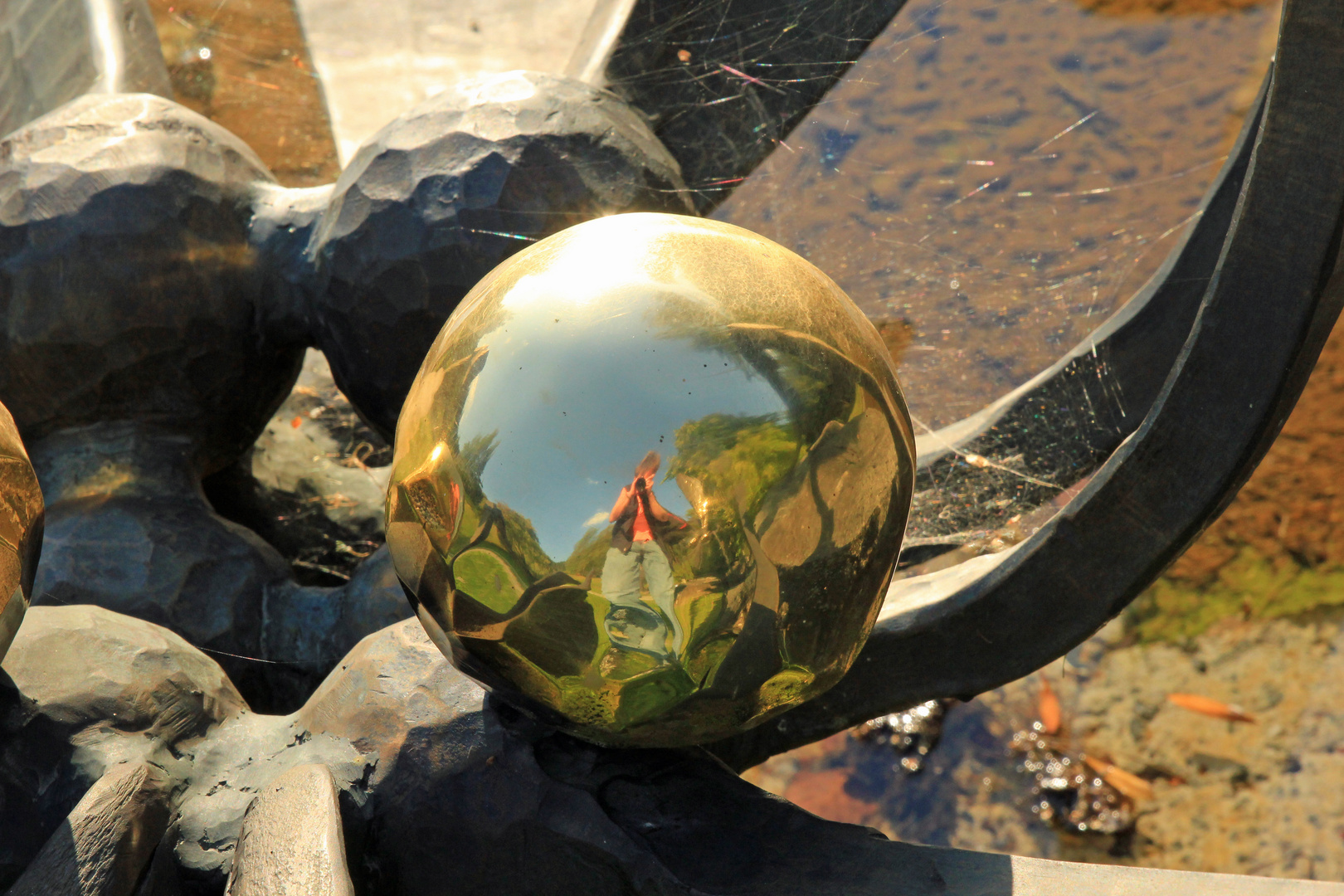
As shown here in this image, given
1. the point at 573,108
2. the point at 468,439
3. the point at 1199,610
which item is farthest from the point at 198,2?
the point at 1199,610

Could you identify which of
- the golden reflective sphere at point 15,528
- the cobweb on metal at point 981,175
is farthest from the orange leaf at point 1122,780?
the golden reflective sphere at point 15,528

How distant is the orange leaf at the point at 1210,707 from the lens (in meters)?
1.28

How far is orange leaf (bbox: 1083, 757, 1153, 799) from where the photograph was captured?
124 centimetres

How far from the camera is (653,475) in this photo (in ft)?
1.92

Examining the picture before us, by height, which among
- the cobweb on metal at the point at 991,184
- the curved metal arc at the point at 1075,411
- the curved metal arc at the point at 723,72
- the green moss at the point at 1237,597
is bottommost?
the green moss at the point at 1237,597

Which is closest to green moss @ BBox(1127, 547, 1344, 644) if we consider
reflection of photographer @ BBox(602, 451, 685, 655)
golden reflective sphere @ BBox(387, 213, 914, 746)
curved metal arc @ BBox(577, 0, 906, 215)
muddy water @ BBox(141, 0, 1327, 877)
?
muddy water @ BBox(141, 0, 1327, 877)

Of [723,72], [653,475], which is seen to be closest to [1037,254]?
[723,72]

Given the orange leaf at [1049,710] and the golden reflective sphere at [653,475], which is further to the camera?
the orange leaf at [1049,710]

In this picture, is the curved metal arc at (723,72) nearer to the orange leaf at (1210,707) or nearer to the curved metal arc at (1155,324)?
the curved metal arc at (1155,324)

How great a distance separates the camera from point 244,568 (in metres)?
1.07

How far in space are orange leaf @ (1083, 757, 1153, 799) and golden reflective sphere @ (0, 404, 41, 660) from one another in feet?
3.49

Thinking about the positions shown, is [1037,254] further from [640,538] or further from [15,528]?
[15,528]

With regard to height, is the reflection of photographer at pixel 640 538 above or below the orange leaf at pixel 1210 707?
above

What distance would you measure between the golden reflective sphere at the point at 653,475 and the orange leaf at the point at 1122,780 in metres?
0.72
